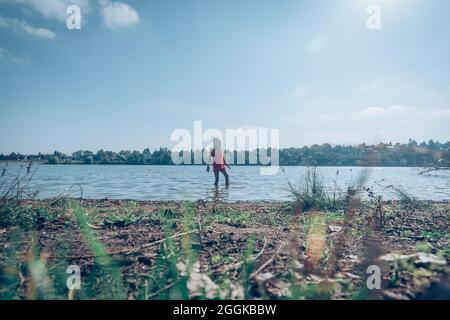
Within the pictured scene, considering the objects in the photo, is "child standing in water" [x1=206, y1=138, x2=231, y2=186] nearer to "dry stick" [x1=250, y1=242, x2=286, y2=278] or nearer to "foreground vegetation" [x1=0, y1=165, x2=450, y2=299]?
"foreground vegetation" [x1=0, y1=165, x2=450, y2=299]

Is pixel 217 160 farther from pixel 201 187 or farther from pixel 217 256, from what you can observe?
pixel 217 256

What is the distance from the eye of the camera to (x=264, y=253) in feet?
10.7

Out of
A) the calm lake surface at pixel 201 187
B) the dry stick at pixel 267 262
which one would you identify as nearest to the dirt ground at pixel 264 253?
the dry stick at pixel 267 262

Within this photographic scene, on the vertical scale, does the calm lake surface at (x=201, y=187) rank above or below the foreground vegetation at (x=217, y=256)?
below

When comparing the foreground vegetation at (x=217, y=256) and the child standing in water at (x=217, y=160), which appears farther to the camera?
the child standing in water at (x=217, y=160)

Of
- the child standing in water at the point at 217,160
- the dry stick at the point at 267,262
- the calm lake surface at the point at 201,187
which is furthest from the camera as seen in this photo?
the child standing in water at the point at 217,160

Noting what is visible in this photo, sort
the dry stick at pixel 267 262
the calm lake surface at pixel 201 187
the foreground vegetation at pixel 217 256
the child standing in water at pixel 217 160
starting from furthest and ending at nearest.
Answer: the child standing in water at pixel 217 160, the calm lake surface at pixel 201 187, the dry stick at pixel 267 262, the foreground vegetation at pixel 217 256

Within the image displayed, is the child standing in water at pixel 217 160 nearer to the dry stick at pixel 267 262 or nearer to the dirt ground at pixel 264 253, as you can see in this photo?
the dirt ground at pixel 264 253

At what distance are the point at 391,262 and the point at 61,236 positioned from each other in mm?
3855

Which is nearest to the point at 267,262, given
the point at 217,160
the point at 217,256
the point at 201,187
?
the point at 217,256

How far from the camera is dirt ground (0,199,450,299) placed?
94.9 inches

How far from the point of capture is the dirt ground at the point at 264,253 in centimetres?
241
